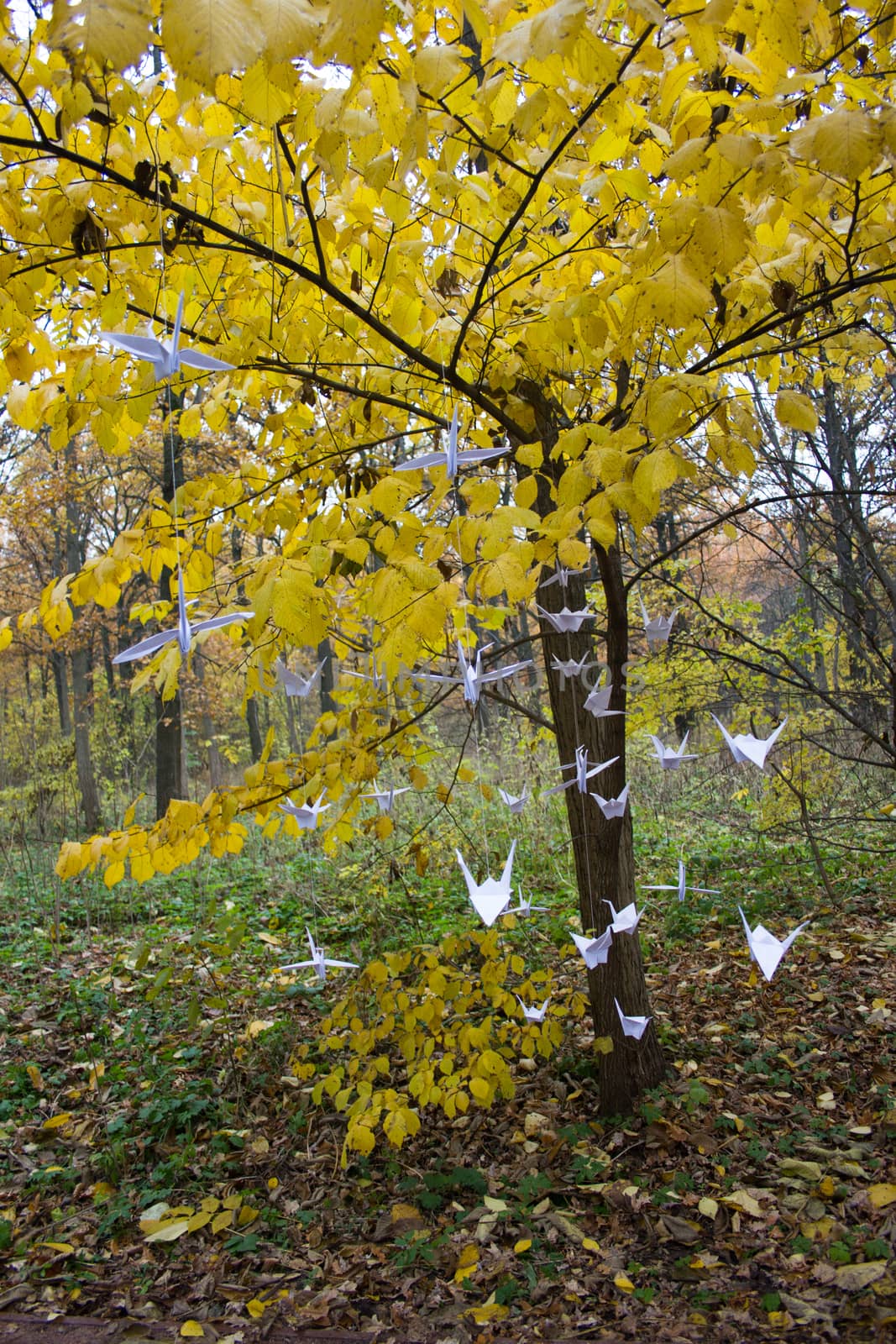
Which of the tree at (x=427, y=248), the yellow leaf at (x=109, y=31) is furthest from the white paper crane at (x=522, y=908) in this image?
the yellow leaf at (x=109, y=31)

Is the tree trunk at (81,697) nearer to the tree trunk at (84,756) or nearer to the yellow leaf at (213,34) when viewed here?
the tree trunk at (84,756)

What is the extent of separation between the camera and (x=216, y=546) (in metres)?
2.30

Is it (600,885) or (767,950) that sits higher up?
(767,950)

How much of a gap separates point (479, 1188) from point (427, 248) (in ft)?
9.36

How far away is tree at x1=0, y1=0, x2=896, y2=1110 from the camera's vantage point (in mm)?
1237

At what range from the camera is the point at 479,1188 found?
2.72 meters

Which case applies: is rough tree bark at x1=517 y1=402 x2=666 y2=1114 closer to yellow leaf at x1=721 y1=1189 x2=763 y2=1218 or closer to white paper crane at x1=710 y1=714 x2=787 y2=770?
yellow leaf at x1=721 y1=1189 x2=763 y2=1218

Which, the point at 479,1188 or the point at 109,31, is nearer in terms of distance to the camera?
the point at 109,31

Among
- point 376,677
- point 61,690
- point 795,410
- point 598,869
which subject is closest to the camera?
point 795,410

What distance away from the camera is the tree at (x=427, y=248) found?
48.7 inches

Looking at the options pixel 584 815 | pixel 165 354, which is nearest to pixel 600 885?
pixel 584 815

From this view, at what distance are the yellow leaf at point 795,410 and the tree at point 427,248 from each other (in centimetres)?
9

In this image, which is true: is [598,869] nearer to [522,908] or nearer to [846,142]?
[522,908]

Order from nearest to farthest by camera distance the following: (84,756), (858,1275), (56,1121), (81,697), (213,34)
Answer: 1. (213,34)
2. (858,1275)
3. (56,1121)
4. (84,756)
5. (81,697)
